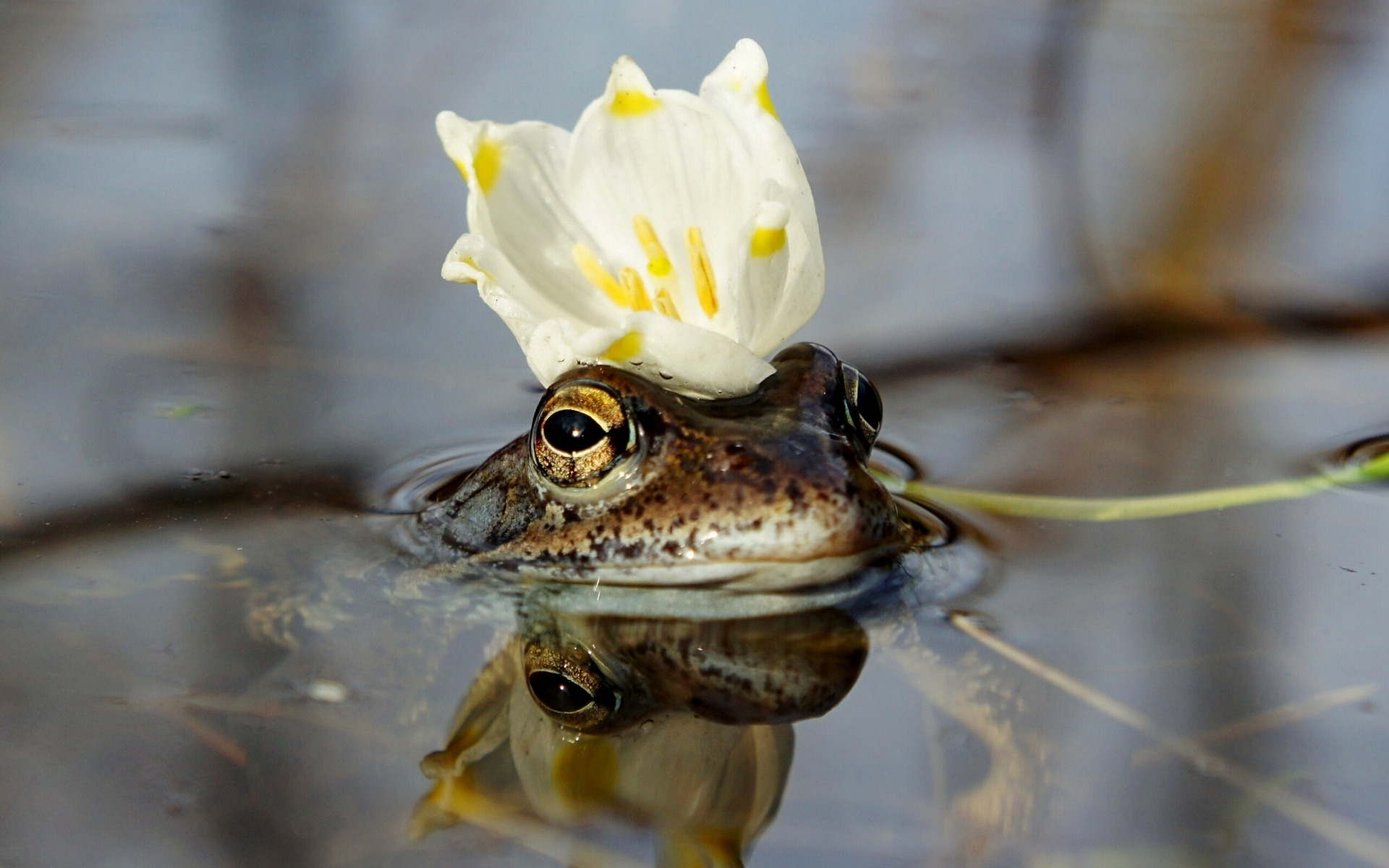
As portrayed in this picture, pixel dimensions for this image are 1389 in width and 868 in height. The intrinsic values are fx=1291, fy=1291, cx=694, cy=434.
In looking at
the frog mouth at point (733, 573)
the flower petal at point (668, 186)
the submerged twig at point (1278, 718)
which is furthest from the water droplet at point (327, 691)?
the submerged twig at point (1278, 718)

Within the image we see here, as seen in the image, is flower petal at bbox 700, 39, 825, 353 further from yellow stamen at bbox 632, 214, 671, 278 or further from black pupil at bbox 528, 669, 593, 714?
black pupil at bbox 528, 669, 593, 714

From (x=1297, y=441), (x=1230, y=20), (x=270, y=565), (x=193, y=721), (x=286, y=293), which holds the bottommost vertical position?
(x=193, y=721)

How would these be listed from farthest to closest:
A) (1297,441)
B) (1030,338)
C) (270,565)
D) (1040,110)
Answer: (1040,110)
(1030,338)
(1297,441)
(270,565)

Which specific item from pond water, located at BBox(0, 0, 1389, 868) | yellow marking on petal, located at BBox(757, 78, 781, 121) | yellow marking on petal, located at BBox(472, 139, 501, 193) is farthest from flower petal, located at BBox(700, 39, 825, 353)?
pond water, located at BBox(0, 0, 1389, 868)

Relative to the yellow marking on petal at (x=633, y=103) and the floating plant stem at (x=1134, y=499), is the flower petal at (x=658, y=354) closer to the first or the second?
the yellow marking on petal at (x=633, y=103)

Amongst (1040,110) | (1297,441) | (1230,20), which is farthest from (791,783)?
(1230,20)

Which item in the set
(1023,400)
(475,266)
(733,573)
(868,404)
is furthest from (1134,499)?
(475,266)

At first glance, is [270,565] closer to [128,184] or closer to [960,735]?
[960,735]
